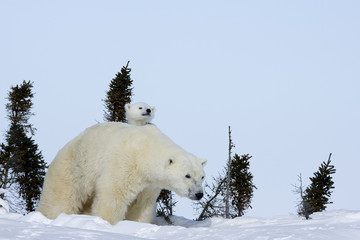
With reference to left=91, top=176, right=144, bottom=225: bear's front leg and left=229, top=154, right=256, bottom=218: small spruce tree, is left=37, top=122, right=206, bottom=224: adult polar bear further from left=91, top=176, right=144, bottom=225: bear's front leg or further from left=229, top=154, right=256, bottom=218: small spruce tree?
left=229, top=154, right=256, bottom=218: small spruce tree

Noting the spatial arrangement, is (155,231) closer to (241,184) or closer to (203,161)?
(203,161)

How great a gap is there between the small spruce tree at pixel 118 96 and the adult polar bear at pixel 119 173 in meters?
8.09

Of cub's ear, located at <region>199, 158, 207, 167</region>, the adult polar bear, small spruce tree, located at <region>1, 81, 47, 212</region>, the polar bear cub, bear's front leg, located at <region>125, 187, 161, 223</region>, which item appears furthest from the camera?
small spruce tree, located at <region>1, 81, 47, 212</region>

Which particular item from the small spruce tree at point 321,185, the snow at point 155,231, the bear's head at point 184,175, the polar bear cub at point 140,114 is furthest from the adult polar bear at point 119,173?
the small spruce tree at point 321,185

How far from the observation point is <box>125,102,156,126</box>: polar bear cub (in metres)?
14.0

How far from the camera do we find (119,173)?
10.1 m

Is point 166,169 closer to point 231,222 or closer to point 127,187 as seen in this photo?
point 127,187

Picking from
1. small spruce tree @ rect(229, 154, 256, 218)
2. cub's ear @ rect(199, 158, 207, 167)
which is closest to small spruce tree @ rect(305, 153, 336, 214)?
small spruce tree @ rect(229, 154, 256, 218)

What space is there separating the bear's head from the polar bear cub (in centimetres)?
406

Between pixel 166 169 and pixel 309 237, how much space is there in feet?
12.1

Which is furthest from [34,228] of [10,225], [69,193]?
[69,193]

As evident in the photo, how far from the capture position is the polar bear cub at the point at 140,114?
14.0 meters

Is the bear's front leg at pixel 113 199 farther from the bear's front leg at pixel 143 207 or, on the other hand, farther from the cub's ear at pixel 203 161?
the cub's ear at pixel 203 161

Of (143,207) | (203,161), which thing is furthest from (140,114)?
(203,161)
